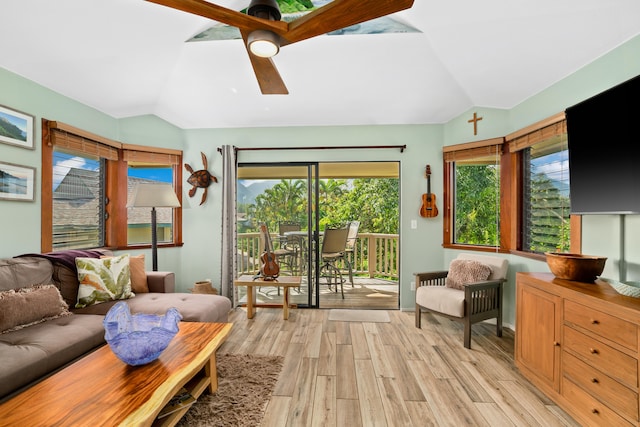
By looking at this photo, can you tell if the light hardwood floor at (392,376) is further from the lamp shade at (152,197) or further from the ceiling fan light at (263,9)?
the ceiling fan light at (263,9)

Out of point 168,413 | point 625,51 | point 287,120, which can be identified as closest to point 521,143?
point 625,51

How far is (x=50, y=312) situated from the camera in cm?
218

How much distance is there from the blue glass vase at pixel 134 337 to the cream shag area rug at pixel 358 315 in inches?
89.9

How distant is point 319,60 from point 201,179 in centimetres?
220

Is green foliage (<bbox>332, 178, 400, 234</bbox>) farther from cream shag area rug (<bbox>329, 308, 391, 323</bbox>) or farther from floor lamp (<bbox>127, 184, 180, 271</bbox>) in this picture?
floor lamp (<bbox>127, 184, 180, 271</bbox>)

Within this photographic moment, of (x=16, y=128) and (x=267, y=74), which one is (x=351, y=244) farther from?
(x=16, y=128)

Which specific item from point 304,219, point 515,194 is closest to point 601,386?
point 515,194

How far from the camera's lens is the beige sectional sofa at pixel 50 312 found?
164 centimetres

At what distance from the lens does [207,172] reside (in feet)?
13.3

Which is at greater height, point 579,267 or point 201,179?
point 201,179

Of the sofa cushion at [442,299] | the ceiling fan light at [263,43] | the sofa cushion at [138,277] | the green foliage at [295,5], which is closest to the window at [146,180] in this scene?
the sofa cushion at [138,277]

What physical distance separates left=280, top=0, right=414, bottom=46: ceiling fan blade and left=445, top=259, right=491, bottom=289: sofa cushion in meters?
A: 2.60

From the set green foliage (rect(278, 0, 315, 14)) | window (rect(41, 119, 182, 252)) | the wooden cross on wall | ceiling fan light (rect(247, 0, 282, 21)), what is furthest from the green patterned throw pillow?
the wooden cross on wall

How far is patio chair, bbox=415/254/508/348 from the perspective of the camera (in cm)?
284
